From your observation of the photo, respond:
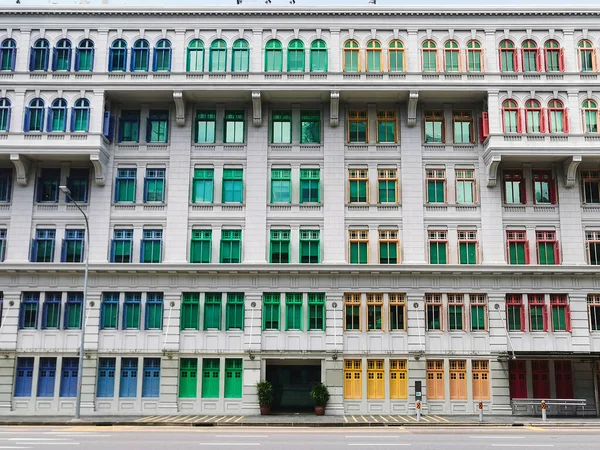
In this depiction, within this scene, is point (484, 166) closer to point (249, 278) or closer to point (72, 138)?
point (249, 278)

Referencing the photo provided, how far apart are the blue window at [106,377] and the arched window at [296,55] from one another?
18489mm

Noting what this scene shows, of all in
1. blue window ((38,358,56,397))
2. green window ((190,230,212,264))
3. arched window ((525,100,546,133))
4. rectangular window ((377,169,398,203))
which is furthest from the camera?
rectangular window ((377,169,398,203))

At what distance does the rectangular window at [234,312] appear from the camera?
34.2 m

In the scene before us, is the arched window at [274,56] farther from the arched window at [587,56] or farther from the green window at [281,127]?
the arched window at [587,56]

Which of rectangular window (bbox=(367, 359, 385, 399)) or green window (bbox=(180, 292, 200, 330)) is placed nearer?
rectangular window (bbox=(367, 359, 385, 399))

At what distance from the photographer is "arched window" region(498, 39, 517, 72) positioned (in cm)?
3622

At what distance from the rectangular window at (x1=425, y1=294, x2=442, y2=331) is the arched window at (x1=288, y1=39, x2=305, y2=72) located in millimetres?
14344

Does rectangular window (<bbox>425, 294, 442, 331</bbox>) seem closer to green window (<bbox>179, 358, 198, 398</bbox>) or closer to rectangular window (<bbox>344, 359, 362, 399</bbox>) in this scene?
rectangular window (<bbox>344, 359, 362, 399</bbox>)

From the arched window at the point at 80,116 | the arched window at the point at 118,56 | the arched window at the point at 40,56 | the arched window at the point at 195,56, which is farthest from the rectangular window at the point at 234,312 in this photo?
the arched window at the point at 40,56

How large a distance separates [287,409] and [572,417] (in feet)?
46.9

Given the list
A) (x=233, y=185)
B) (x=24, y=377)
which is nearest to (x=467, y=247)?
(x=233, y=185)

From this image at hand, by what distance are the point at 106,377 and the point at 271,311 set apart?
9.17m

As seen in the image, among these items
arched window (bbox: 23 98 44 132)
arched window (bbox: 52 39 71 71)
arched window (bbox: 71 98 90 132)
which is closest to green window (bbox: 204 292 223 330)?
arched window (bbox: 71 98 90 132)

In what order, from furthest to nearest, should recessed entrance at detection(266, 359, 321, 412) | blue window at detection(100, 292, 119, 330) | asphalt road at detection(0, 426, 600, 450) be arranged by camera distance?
recessed entrance at detection(266, 359, 321, 412) < blue window at detection(100, 292, 119, 330) < asphalt road at detection(0, 426, 600, 450)
